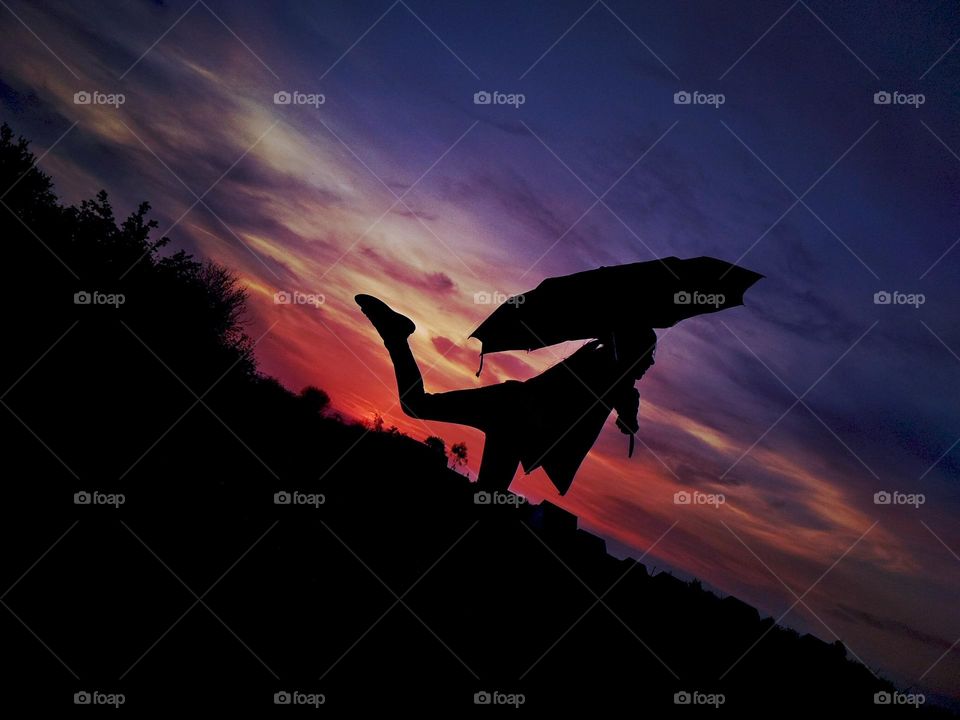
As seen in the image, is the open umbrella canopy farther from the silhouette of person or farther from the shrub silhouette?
the shrub silhouette

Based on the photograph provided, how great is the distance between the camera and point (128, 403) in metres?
4.64

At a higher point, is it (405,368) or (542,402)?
(405,368)

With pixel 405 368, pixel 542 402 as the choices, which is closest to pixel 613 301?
pixel 542 402

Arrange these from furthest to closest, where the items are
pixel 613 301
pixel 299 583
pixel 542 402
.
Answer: pixel 613 301
pixel 542 402
pixel 299 583

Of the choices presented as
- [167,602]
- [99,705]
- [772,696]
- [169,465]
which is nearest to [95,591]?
[167,602]

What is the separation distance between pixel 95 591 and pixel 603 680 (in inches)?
125

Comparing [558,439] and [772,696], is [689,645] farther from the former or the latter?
[558,439]

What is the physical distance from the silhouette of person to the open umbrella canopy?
0.62 ft

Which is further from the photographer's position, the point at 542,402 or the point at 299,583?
the point at 542,402

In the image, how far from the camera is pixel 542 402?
328 centimetres

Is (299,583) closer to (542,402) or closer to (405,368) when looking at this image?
(405,368)

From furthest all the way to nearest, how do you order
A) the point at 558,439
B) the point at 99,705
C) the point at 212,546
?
1. the point at 558,439
2. the point at 212,546
3. the point at 99,705

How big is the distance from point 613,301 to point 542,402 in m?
0.99

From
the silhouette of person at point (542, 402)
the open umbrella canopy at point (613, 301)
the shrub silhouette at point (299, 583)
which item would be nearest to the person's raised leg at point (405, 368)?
the silhouette of person at point (542, 402)
